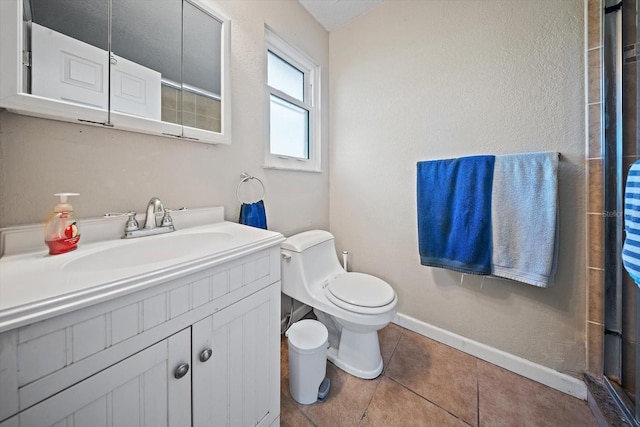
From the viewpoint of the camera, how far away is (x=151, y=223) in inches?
33.8

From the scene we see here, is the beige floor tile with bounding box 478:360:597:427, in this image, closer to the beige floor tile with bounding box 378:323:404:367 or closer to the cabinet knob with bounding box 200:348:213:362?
the beige floor tile with bounding box 378:323:404:367

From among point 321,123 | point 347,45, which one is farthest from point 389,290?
point 347,45

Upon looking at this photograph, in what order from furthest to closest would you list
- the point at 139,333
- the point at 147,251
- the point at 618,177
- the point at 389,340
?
1. the point at 389,340
2. the point at 618,177
3. the point at 147,251
4. the point at 139,333

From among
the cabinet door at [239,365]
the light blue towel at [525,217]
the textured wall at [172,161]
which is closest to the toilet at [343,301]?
the textured wall at [172,161]

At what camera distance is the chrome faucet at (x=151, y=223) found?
2.67 feet

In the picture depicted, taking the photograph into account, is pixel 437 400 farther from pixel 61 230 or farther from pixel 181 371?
pixel 61 230

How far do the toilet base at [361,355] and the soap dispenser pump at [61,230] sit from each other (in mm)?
1232

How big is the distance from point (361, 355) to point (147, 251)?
1153mm

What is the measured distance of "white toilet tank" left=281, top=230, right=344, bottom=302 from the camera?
1.26 metres

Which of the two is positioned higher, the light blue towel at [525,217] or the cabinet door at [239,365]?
the light blue towel at [525,217]

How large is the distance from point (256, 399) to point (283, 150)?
140cm

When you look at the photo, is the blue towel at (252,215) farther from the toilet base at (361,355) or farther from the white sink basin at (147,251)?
the toilet base at (361,355)

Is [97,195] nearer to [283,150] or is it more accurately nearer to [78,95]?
[78,95]

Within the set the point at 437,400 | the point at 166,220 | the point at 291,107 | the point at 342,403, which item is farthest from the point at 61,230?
the point at 437,400
